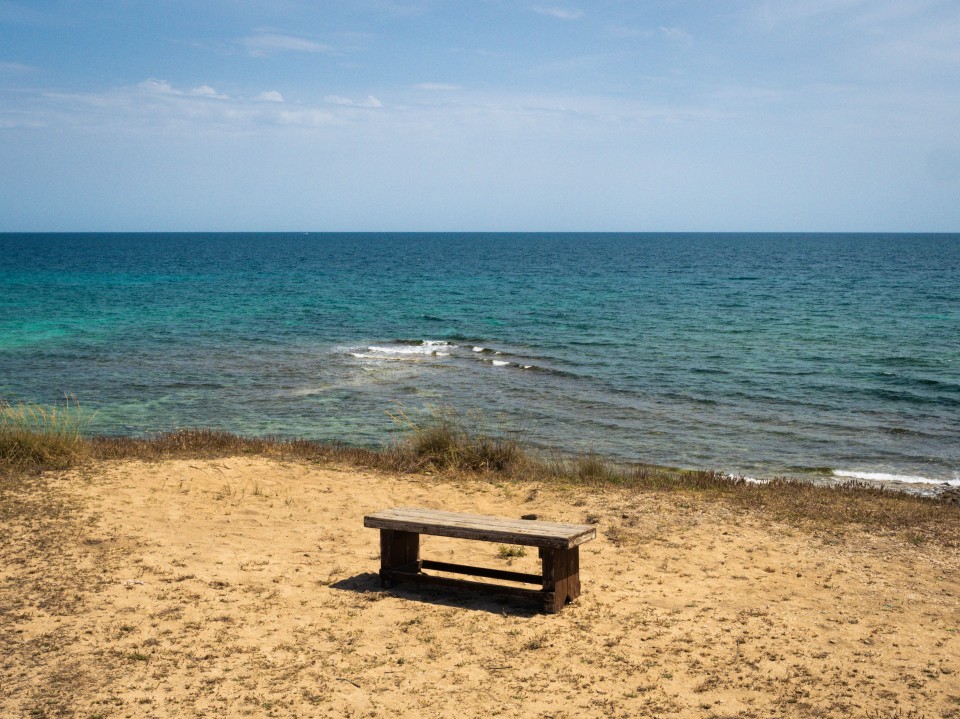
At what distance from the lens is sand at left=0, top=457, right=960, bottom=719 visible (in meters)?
5.11

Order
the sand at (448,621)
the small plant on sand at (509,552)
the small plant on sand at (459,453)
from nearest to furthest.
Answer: the sand at (448,621) < the small plant on sand at (509,552) < the small plant on sand at (459,453)

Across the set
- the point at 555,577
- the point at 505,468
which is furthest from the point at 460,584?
the point at 505,468

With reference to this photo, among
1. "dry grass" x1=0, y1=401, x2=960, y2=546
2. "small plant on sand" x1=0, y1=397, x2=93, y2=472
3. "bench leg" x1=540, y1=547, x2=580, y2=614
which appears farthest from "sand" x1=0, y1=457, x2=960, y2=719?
"small plant on sand" x1=0, y1=397, x2=93, y2=472

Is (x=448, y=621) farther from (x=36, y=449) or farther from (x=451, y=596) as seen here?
(x=36, y=449)

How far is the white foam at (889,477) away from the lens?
1291cm

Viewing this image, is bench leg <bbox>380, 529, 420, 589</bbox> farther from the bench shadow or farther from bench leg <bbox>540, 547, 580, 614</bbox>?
bench leg <bbox>540, 547, 580, 614</bbox>

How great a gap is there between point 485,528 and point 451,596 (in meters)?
0.81

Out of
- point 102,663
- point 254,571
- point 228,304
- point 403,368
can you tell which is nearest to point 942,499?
point 254,571

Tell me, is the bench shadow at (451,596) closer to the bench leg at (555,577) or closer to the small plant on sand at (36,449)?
the bench leg at (555,577)

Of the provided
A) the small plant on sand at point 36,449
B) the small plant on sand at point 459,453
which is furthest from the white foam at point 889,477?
the small plant on sand at point 36,449

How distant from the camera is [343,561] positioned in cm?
773

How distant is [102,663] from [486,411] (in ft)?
41.9

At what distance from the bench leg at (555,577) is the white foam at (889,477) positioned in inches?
323

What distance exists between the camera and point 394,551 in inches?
281
